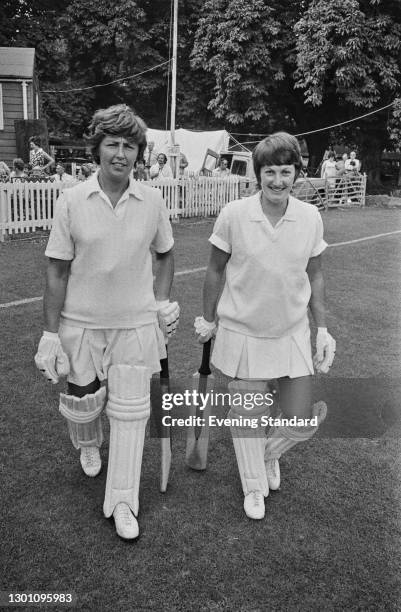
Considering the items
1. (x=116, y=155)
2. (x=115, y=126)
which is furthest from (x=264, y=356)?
(x=115, y=126)

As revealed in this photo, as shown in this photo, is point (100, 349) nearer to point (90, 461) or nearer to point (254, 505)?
point (90, 461)

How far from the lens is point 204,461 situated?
3.56 meters

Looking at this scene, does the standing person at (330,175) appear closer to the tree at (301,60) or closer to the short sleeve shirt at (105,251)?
the tree at (301,60)

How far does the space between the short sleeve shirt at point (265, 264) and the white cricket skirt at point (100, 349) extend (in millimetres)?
441

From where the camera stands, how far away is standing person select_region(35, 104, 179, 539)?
279 cm

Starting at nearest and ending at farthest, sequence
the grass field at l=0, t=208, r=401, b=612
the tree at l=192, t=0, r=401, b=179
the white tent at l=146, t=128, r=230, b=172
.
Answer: the grass field at l=0, t=208, r=401, b=612, the white tent at l=146, t=128, r=230, b=172, the tree at l=192, t=0, r=401, b=179

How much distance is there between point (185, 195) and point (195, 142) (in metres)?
8.70

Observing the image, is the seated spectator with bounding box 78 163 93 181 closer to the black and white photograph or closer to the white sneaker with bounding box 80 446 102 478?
the black and white photograph

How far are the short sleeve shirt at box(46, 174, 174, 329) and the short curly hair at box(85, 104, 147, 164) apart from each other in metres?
0.19

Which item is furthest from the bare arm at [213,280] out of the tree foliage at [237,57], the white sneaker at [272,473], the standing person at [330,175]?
the tree foliage at [237,57]

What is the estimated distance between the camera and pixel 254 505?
312 centimetres

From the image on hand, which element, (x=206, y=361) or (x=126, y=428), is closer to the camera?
(x=126, y=428)

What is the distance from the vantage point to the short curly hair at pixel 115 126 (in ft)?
8.98

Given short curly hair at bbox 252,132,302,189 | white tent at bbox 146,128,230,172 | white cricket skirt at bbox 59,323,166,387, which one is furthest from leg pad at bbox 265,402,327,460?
white tent at bbox 146,128,230,172
